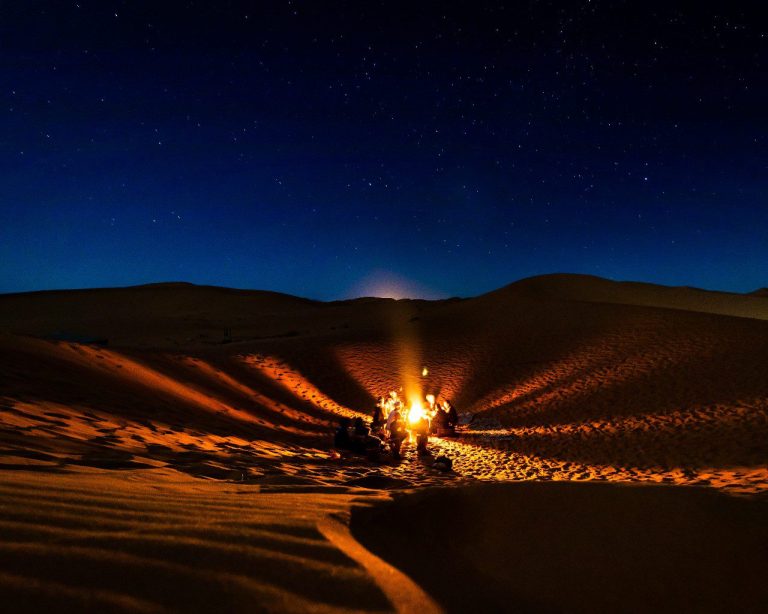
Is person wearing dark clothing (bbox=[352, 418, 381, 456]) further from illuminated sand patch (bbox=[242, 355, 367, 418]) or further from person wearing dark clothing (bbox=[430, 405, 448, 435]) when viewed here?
illuminated sand patch (bbox=[242, 355, 367, 418])

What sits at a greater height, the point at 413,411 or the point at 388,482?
the point at 388,482

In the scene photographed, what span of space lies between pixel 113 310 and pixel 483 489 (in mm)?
57218

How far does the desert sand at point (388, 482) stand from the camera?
6.20 feet

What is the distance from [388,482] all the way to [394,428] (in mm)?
4724

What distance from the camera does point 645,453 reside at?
1015 centimetres

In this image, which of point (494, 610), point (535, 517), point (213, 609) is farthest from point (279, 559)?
point (535, 517)

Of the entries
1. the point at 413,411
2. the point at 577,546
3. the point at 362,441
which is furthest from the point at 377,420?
the point at 577,546

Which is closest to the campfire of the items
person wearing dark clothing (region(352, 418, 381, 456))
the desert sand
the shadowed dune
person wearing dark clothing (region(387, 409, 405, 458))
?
the desert sand

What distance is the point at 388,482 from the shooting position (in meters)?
4.89

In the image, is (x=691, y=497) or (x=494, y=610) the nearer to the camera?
A: (x=494, y=610)

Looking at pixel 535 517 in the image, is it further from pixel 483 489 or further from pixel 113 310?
pixel 113 310

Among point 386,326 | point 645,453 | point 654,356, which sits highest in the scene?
point 386,326

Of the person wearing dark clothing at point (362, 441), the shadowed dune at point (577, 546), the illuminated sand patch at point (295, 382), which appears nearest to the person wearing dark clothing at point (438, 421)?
the illuminated sand patch at point (295, 382)

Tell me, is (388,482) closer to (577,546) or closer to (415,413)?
(577,546)
